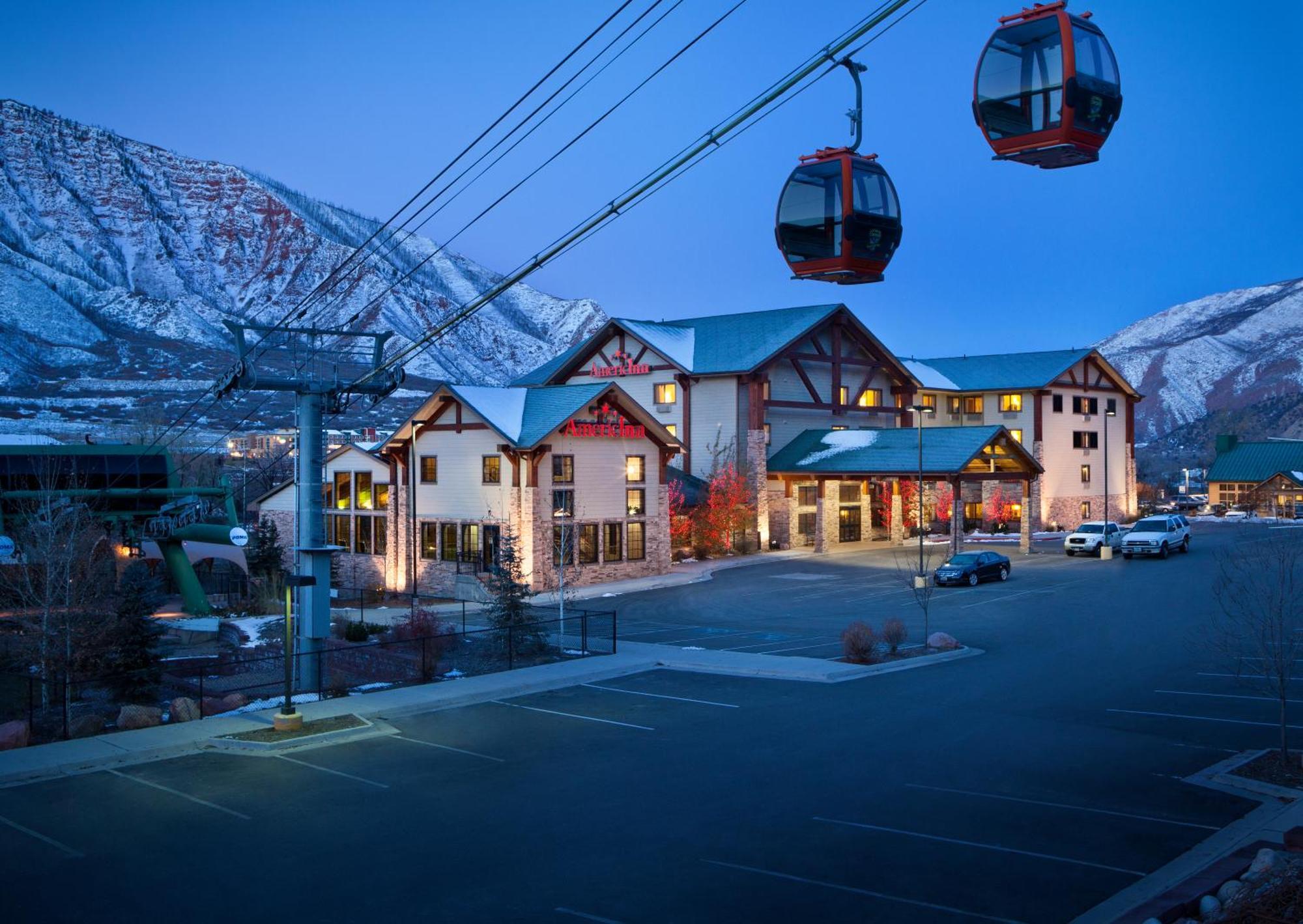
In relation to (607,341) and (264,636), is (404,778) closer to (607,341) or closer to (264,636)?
(264,636)

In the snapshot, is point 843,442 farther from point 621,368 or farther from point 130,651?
point 130,651

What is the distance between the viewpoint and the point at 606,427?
158 feet

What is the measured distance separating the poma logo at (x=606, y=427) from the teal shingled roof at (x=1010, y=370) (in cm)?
3329

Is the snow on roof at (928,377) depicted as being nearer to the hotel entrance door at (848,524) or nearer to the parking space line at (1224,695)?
the hotel entrance door at (848,524)

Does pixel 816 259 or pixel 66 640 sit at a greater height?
pixel 816 259

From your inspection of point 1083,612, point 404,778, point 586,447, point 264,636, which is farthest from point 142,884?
point 586,447

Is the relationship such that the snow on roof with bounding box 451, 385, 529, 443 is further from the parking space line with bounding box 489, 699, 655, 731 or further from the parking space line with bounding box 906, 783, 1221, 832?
the parking space line with bounding box 906, 783, 1221, 832

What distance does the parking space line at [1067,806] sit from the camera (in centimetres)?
1404

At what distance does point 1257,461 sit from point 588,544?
6575 cm

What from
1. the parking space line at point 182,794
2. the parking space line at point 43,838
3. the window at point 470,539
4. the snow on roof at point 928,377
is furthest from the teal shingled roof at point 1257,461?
the parking space line at point 43,838

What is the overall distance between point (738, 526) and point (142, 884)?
48.2 meters

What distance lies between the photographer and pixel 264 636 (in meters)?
36.4

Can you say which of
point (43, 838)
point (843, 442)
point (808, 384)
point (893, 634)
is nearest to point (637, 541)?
point (843, 442)

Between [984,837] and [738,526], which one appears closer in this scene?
[984,837]
